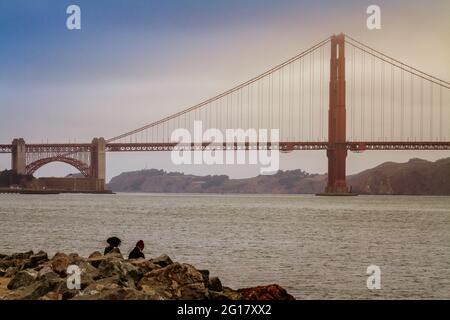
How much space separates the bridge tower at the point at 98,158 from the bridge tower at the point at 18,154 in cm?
685

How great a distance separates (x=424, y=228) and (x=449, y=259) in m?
19.2

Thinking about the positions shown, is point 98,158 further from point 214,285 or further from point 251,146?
point 214,285

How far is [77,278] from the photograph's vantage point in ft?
37.1

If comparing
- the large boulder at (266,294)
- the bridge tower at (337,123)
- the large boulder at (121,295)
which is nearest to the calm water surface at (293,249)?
the large boulder at (266,294)

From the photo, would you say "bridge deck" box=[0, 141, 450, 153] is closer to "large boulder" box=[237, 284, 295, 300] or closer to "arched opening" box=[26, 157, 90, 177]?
"arched opening" box=[26, 157, 90, 177]

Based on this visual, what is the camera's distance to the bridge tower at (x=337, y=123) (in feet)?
241

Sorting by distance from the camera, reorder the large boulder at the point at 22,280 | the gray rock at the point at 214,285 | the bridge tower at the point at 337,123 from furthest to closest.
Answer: the bridge tower at the point at 337,123 → the gray rock at the point at 214,285 → the large boulder at the point at 22,280

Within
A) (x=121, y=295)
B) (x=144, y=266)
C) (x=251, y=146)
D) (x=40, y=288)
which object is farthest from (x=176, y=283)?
(x=251, y=146)

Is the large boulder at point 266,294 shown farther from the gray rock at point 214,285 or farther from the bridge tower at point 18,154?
the bridge tower at point 18,154

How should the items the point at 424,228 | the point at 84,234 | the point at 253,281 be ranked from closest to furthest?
the point at 253,281, the point at 84,234, the point at 424,228

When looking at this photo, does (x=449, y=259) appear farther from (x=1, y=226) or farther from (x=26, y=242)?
(x=1, y=226)
